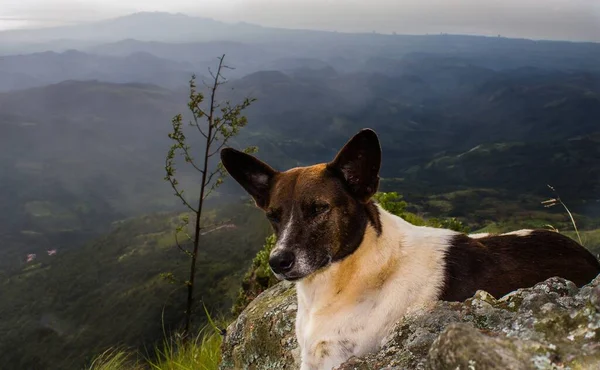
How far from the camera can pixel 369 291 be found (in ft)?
16.0

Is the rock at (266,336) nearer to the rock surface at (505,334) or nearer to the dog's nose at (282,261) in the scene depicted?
the dog's nose at (282,261)

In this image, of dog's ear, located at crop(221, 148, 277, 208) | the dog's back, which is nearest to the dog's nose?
dog's ear, located at crop(221, 148, 277, 208)

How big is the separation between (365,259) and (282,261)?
868 mm

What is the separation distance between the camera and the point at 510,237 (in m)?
5.18

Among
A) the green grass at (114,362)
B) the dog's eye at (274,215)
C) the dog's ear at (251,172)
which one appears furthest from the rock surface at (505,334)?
the green grass at (114,362)

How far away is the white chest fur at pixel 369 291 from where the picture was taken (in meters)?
4.57

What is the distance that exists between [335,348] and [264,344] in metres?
2.49

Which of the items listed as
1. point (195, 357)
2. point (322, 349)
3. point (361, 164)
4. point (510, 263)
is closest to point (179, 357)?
point (195, 357)

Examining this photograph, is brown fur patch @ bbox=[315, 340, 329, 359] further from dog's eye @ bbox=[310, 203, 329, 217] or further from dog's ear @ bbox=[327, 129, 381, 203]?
dog's ear @ bbox=[327, 129, 381, 203]

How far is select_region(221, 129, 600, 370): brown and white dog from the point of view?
4.62 meters


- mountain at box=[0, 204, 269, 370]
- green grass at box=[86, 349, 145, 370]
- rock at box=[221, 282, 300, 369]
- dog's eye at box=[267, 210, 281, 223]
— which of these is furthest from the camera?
mountain at box=[0, 204, 269, 370]

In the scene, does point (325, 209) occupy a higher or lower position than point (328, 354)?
higher

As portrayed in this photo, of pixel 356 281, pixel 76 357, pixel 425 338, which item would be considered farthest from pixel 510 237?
pixel 76 357

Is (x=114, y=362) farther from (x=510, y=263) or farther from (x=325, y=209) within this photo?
(x=510, y=263)
